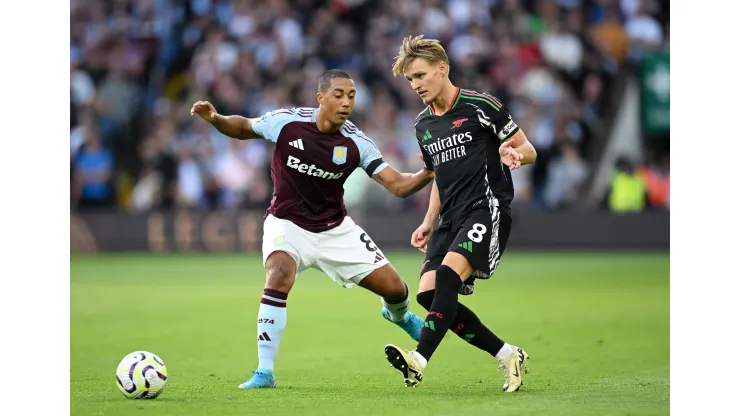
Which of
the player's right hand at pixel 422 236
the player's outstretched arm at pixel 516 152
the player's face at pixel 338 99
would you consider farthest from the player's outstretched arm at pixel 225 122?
the player's outstretched arm at pixel 516 152

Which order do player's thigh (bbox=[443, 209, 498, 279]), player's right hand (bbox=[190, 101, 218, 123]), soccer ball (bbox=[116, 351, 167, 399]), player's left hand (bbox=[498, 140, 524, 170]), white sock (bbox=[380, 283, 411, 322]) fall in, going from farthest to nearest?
white sock (bbox=[380, 283, 411, 322]) → player's right hand (bbox=[190, 101, 218, 123]) → player's thigh (bbox=[443, 209, 498, 279]) → player's left hand (bbox=[498, 140, 524, 170]) → soccer ball (bbox=[116, 351, 167, 399])

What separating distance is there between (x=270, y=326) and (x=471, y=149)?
6.25 feet

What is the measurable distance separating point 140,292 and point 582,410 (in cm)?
951

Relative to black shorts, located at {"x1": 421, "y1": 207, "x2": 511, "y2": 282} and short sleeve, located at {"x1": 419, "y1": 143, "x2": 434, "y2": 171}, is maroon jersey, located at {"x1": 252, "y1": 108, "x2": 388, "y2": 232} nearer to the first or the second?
short sleeve, located at {"x1": 419, "y1": 143, "x2": 434, "y2": 171}

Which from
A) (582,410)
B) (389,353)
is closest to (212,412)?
(389,353)

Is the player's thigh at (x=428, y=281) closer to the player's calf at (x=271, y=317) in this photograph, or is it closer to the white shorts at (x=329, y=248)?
the white shorts at (x=329, y=248)

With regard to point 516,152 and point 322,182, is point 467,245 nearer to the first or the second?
point 516,152

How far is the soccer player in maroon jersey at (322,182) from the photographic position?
7836 millimetres

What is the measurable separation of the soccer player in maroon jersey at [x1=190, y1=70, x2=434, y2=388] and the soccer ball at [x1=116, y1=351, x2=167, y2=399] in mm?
1323

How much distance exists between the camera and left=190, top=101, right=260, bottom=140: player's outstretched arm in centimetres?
776

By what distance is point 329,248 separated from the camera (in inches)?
316

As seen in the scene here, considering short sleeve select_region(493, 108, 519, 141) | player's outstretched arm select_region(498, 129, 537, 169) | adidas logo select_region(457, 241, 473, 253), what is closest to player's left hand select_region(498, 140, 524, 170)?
player's outstretched arm select_region(498, 129, 537, 169)

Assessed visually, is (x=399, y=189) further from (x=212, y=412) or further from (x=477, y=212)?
(x=212, y=412)

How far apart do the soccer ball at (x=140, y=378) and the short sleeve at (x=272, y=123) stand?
2.03 m
